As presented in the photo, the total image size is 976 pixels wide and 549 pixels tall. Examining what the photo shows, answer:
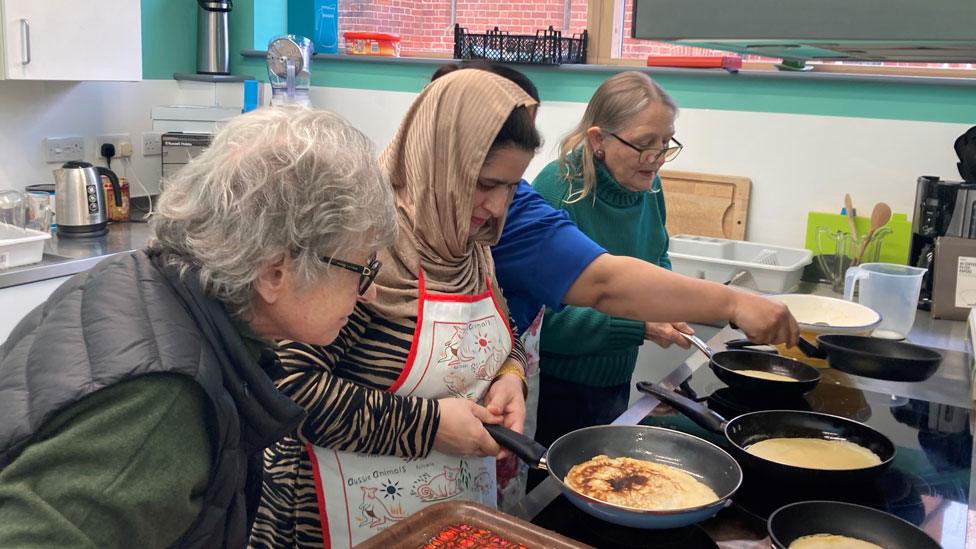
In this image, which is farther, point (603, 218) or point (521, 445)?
point (603, 218)

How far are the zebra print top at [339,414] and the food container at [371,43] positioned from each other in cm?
252

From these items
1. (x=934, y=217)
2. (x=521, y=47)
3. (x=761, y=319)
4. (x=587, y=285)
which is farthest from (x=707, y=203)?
(x=587, y=285)

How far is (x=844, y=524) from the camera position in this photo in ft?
3.90

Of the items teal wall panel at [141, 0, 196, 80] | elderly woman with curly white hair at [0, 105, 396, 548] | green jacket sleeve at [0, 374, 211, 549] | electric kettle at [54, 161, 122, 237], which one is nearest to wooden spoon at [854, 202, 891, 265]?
elderly woman with curly white hair at [0, 105, 396, 548]

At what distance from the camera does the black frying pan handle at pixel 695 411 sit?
1.48 meters

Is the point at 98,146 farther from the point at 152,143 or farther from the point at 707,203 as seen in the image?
the point at 707,203

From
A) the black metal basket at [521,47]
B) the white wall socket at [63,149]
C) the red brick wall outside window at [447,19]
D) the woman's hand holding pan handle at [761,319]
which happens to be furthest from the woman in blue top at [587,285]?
the white wall socket at [63,149]

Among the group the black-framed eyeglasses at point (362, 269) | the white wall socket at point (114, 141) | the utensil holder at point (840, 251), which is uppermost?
the white wall socket at point (114, 141)

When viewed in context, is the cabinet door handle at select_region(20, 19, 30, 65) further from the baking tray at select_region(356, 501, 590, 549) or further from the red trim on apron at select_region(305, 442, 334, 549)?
the baking tray at select_region(356, 501, 590, 549)

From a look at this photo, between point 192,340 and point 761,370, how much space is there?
4.21 feet

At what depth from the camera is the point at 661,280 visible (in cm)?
172

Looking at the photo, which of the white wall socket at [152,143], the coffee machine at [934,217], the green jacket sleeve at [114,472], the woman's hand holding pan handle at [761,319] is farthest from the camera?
the white wall socket at [152,143]

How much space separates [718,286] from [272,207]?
40.7 inches

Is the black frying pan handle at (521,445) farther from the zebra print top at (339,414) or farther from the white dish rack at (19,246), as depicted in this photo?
the white dish rack at (19,246)
